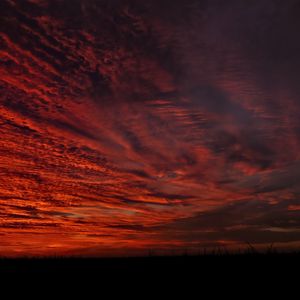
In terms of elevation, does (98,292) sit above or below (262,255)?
below

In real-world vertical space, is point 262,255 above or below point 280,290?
above

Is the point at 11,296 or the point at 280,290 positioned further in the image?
the point at 11,296

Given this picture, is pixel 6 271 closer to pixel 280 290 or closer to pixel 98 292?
pixel 98 292

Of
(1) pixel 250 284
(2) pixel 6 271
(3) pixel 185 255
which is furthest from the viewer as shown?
(3) pixel 185 255

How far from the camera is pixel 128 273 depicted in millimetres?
8180

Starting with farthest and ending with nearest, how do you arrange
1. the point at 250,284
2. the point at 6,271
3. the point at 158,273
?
the point at 6,271 < the point at 158,273 < the point at 250,284

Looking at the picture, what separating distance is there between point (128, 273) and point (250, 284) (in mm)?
3055

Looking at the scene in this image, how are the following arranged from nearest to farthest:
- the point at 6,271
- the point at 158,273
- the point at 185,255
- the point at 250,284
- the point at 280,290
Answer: the point at 280,290 → the point at 250,284 → the point at 158,273 → the point at 6,271 → the point at 185,255

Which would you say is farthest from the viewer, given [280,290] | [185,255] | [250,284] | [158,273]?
[185,255]

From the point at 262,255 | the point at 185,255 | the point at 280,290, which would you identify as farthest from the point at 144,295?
the point at 185,255

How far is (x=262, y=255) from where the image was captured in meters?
9.30

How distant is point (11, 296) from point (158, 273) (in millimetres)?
3280

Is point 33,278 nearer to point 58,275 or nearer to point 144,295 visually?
point 58,275

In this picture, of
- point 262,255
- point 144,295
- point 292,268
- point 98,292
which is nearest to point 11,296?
point 98,292
